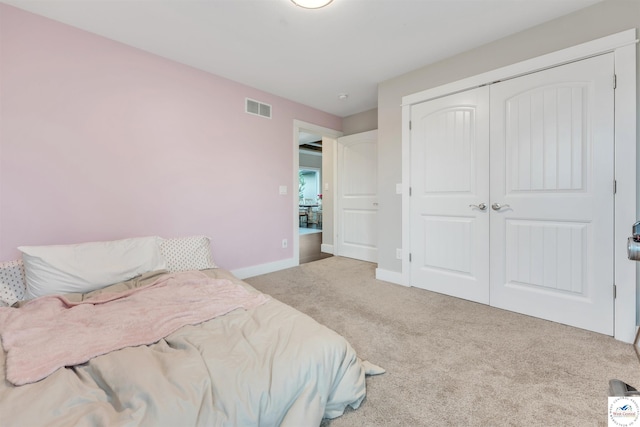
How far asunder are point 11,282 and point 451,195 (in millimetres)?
3497

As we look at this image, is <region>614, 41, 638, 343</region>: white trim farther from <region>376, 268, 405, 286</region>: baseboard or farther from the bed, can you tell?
the bed

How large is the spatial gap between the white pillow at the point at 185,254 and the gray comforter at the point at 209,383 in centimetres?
120

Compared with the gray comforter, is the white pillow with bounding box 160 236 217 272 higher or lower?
higher

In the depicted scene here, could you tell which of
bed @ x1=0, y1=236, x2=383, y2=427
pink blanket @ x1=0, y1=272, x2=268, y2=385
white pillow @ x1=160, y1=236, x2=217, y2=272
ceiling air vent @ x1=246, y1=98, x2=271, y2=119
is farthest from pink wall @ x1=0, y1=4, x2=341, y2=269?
pink blanket @ x1=0, y1=272, x2=268, y2=385

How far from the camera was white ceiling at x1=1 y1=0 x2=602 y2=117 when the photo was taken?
76.0 inches

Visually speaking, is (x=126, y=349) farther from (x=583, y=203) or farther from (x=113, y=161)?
(x=583, y=203)

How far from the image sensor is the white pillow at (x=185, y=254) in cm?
237

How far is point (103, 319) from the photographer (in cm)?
138

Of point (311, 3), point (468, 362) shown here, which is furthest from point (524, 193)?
point (311, 3)

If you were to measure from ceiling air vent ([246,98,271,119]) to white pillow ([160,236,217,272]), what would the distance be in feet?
5.70

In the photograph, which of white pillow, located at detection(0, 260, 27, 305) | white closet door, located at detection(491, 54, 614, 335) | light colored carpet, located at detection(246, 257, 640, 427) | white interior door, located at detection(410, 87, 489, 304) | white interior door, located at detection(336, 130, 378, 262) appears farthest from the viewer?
white interior door, located at detection(336, 130, 378, 262)

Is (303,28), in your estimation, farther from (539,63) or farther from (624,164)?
(624,164)

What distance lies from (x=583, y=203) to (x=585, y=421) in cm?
149

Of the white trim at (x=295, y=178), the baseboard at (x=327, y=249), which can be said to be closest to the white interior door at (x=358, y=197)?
the baseboard at (x=327, y=249)
